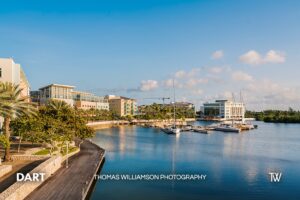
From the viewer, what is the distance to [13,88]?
4975 centimetres

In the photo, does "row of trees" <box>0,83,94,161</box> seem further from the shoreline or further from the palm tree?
the shoreline

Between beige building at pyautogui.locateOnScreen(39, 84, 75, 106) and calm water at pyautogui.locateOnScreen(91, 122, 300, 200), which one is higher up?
beige building at pyautogui.locateOnScreen(39, 84, 75, 106)

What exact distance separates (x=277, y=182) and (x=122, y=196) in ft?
79.4

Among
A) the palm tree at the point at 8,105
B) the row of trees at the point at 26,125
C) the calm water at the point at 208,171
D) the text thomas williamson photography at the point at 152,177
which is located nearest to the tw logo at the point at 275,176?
the calm water at the point at 208,171

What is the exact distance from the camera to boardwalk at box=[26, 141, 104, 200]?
33.3m

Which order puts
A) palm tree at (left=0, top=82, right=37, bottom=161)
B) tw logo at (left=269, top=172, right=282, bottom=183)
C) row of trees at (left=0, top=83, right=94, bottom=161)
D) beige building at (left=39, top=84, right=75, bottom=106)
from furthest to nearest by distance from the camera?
1. beige building at (left=39, top=84, right=75, bottom=106)
2. tw logo at (left=269, top=172, right=282, bottom=183)
3. row of trees at (left=0, top=83, right=94, bottom=161)
4. palm tree at (left=0, top=82, right=37, bottom=161)

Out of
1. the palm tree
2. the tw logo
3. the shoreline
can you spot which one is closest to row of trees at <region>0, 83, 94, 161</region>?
the palm tree

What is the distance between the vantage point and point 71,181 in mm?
38969

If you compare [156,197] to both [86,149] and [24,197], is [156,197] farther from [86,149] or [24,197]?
[86,149]

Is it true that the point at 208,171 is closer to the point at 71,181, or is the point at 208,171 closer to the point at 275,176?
the point at 275,176

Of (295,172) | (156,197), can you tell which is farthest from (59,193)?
(295,172)

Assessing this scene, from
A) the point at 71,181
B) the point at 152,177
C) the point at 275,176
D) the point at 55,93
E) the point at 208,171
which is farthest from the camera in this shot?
the point at 55,93

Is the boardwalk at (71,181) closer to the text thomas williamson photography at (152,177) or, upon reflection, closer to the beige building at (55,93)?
the text thomas williamson photography at (152,177)

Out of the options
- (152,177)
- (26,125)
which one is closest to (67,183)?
(152,177)
